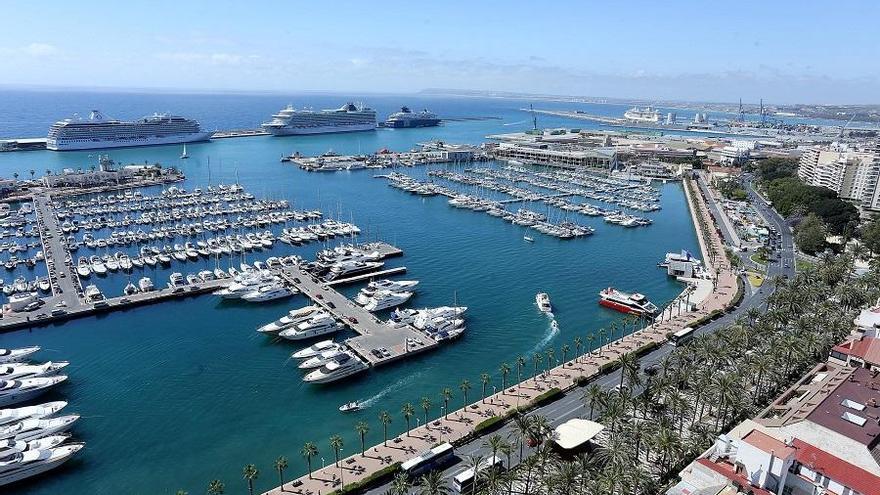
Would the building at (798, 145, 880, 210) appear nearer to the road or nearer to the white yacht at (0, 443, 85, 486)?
the road

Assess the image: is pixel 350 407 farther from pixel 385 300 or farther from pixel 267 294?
pixel 267 294

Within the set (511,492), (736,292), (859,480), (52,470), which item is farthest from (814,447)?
(52,470)

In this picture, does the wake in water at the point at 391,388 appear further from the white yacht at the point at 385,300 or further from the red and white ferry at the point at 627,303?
the red and white ferry at the point at 627,303

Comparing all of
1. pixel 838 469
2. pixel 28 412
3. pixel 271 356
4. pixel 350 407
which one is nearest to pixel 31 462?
pixel 28 412

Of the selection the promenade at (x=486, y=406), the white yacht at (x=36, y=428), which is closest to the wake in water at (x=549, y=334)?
the promenade at (x=486, y=406)

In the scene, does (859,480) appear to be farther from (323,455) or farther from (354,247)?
(354,247)

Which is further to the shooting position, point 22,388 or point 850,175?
point 850,175
